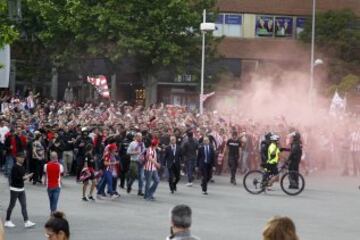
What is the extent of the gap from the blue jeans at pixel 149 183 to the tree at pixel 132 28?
998 inches

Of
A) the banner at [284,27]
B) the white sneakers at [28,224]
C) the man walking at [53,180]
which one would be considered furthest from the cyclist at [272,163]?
the banner at [284,27]

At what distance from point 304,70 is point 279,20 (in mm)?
5821

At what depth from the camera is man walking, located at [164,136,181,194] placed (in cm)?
2077

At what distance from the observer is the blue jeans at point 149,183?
19.0 m

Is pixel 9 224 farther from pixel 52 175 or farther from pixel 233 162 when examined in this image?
pixel 233 162

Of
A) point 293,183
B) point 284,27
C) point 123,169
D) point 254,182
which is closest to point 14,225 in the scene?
point 123,169

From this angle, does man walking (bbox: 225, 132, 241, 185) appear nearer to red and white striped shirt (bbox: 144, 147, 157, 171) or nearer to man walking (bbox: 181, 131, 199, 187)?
man walking (bbox: 181, 131, 199, 187)

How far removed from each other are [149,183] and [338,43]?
38341 millimetres

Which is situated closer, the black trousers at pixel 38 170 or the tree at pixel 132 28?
the black trousers at pixel 38 170

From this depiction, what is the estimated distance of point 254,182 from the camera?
2088 cm

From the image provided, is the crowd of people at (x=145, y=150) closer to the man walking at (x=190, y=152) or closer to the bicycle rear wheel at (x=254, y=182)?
the man walking at (x=190, y=152)

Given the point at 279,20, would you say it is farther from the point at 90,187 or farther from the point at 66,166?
the point at 90,187

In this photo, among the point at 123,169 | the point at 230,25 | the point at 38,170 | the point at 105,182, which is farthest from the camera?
the point at 230,25

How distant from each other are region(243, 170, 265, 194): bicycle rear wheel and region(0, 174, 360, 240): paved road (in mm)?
259
